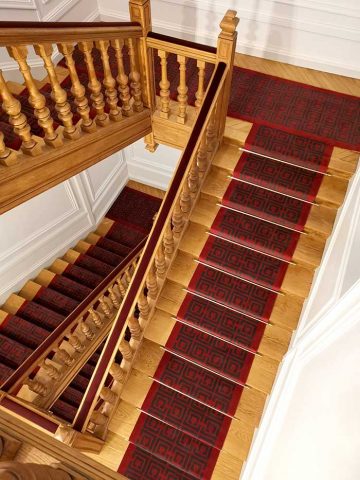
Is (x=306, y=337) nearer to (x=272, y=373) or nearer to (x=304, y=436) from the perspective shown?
(x=304, y=436)

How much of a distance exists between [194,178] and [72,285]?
254 cm

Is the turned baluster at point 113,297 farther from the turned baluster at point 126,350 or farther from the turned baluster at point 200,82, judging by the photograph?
the turned baluster at point 200,82

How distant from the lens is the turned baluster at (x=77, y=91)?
2.41 m

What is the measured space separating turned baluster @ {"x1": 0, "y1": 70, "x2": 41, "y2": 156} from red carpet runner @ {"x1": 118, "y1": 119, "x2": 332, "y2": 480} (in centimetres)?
167

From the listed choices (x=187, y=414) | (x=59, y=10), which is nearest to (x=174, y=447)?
(x=187, y=414)

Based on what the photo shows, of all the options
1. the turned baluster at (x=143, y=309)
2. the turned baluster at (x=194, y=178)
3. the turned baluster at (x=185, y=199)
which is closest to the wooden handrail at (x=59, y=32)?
the turned baluster at (x=194, y=178)

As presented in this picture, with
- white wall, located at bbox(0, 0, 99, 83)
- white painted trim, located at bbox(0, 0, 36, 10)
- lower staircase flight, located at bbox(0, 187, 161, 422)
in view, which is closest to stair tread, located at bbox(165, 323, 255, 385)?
lower staircase flight, located at bbox(0, 187, 161, 422)

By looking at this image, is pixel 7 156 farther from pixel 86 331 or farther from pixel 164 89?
pixel 86 331

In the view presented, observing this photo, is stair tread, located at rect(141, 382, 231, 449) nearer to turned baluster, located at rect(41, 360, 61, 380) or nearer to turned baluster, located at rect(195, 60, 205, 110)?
turned baluster, located at rect(41, 360, 61, 380)

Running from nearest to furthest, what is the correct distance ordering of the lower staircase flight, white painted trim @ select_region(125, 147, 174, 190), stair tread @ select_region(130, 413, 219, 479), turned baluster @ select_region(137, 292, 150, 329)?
turned baluster @ select_region(137, 292, 150, 329)
stair tread @ select_region(130, 413, 219, 479)
the lower staircase flight
white painted trim @ select_region(125, 147, 174, 190)

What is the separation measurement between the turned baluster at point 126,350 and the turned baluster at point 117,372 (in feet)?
0.31

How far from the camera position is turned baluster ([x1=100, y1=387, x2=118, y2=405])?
2.96 meters

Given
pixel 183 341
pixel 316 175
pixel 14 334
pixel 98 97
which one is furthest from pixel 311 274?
pixel 14 334

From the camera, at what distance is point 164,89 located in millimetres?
3195
